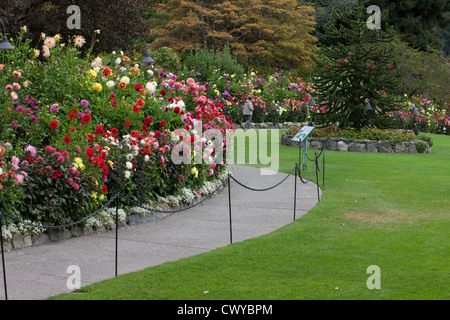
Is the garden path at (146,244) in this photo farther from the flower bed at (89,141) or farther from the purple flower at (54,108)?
the purple flower at (54,108)

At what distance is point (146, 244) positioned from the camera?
7156 mm

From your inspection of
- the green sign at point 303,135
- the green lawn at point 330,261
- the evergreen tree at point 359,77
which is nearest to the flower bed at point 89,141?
the green lawn at point 330,261

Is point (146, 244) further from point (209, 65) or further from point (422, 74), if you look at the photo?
point (422, 74)

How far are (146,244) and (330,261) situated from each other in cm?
222

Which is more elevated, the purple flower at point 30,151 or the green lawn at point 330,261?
the purple flower at point 30,151

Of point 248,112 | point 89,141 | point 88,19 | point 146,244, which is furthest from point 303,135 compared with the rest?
point 88,19

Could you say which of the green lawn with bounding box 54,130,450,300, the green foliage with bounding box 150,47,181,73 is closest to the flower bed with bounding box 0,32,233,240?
the green lawn with bounding box 54,130,450,300

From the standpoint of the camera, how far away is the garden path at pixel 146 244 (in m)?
5.71

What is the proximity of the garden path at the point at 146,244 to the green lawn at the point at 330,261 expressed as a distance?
0.99 feet

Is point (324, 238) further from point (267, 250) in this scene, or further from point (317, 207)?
point (317, 207)

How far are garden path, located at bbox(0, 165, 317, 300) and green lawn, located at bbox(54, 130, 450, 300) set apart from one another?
30 centimetres

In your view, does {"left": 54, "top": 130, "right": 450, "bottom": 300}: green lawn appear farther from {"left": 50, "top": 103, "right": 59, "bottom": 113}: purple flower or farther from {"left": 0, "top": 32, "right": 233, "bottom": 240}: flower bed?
{"left": 50, "top": 103, "right": 59, "bottom": 113}: purple flower

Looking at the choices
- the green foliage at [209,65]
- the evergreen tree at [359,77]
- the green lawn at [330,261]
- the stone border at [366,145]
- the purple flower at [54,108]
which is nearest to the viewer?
the green lawn at [330,261]

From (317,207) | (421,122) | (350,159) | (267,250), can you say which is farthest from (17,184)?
(421,122)
